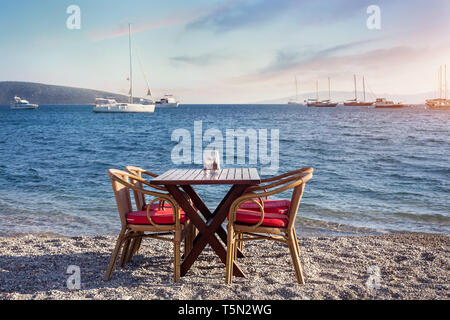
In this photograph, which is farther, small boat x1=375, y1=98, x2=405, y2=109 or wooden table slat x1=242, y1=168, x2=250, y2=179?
small boat x1=375, y1=98, x2=405, y2=109

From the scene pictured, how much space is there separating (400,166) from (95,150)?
1487 cm

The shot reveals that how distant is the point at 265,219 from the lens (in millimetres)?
3588

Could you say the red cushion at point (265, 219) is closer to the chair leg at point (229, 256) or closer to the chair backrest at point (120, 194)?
the chair leg at point (229, 256)

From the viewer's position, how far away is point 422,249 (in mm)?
4793

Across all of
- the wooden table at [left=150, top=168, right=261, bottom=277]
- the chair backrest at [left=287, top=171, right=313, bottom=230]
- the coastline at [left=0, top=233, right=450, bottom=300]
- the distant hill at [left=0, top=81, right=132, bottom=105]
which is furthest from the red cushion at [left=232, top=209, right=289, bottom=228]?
the distant hill at [left=0, top=81, right=132, bottom=105]

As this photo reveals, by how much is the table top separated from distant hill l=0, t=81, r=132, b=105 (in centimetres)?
11610

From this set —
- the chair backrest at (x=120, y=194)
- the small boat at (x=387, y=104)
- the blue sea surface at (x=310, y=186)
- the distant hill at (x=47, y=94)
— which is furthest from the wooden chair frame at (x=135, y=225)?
the distant hill at (x=47, y=94)

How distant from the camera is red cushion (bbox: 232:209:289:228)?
11.7 ft

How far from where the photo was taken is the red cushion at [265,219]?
3.58 meters

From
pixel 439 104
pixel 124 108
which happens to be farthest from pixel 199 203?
pixel 439 104

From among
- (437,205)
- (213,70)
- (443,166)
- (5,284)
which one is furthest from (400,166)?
(213,70)

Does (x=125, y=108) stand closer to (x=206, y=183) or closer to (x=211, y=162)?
(x=211, y=162)

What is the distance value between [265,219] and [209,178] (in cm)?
61

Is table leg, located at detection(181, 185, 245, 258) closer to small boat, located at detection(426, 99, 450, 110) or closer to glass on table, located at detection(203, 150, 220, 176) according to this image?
glass on table, located at detection(203, 150, 220, 176)
